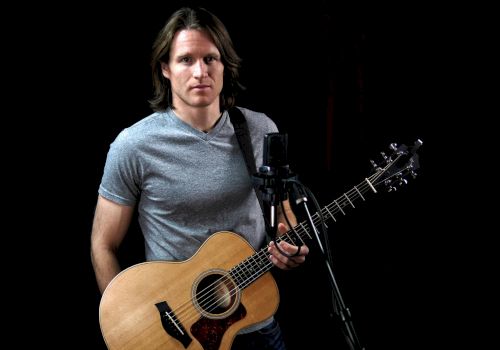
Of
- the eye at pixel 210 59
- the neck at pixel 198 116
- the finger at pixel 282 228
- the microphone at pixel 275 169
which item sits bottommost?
the finger at pixel 282 228

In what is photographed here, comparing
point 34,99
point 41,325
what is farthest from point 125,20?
point 41,325

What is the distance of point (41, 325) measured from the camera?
2242 mm

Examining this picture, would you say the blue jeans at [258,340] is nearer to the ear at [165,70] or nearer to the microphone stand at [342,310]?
the microphone stand at [342,310]

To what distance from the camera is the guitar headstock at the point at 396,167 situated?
183 centimetres

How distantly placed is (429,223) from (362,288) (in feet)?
1.87

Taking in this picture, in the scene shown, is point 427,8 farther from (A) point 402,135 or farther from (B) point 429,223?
(B) point 429,223

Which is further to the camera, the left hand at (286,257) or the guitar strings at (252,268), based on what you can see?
the guitar strings at (252,268)

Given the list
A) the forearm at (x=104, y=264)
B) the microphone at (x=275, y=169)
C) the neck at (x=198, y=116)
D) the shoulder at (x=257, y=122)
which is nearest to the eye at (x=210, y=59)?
the neck at (x=198, y=116)

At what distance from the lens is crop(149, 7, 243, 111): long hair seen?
1980 mm

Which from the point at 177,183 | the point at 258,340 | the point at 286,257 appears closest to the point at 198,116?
the point at 177,183

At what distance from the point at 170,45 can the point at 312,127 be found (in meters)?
1.04

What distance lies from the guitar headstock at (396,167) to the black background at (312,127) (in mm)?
673

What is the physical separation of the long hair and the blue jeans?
3.62 ft

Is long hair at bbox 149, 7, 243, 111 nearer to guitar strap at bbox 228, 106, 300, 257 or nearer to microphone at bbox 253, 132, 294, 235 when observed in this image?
guitar strap at bbox 228, 106, 300, 257
